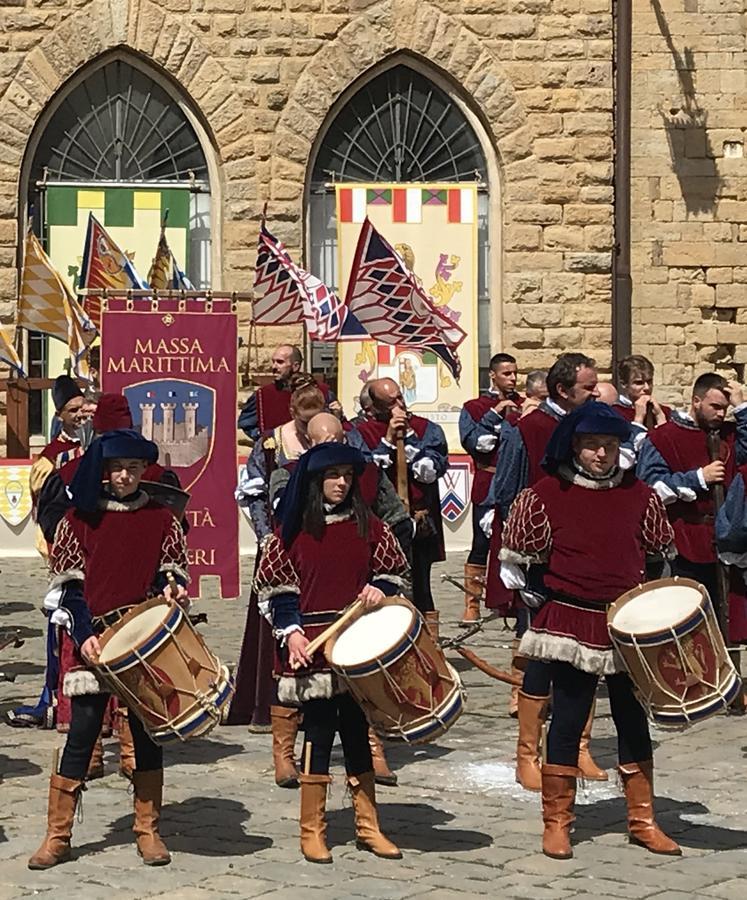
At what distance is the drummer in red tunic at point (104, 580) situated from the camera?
7867 millimetres

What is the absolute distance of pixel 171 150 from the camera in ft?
64.3

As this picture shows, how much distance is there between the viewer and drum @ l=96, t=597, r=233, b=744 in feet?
25.0

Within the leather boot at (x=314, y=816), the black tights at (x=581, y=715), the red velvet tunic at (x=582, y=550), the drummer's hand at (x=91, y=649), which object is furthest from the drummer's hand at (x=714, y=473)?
the drummer's hand at (x=91, y=649)

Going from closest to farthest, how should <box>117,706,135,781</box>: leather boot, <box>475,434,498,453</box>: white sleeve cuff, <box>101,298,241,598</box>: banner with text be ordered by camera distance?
<box>117,706,135,781</box>: leather boot
<box>101,298,241,598</box>: banner with text
<box>475,434,498,453</box>: white sleeve cuff

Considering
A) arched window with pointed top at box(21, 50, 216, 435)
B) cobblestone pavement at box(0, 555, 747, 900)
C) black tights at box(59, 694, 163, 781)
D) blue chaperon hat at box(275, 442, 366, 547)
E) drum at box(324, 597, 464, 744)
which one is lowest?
cobblestone pavement at box(0, 555, 747, 900)

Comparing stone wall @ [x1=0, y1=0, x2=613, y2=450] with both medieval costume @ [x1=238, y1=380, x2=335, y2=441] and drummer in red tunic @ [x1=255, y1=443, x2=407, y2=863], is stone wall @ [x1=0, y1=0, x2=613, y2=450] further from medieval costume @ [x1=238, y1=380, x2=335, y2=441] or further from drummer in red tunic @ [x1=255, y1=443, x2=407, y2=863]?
drummer in red tunic @ [x1=255, y1=443, x2=407, y2=863]

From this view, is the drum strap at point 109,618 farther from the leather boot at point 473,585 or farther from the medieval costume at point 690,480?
the leather boot at point 473,585

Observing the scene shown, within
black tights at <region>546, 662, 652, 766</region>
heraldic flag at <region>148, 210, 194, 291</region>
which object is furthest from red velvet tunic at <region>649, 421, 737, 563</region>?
heraldic flag at <region>148, 210, 194, 291</region>

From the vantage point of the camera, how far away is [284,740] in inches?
374

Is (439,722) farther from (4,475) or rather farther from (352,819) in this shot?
(4,475)

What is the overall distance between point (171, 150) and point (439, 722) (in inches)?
497

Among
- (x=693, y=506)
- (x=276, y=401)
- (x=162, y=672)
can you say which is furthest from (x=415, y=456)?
(x=162, y=672)

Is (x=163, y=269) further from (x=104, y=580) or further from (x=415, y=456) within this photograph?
(x=104, y=580)

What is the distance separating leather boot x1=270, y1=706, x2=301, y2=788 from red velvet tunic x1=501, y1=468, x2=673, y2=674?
1688 millimetres
